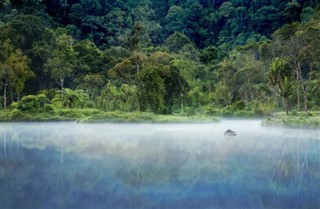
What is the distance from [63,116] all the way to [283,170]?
22.9 metres

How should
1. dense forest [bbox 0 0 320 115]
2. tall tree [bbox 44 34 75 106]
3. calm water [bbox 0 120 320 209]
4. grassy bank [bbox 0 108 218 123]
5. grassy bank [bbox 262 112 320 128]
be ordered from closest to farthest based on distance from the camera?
calm water [bbox 0 120 320 209] < grassy bank [bbox 262 112 320 128] < grassy bank [bbox 0 108 218 123] < dense forest [bbox 0 0 320 115] < tall tree [bbox 44 34 75 106]

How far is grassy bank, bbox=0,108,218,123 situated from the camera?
89.6 feet

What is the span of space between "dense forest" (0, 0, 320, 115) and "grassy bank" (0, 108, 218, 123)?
98 centimetres

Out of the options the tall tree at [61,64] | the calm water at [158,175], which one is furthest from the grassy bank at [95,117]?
the calm water at [158,175]

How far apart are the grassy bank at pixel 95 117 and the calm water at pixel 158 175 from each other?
11.6 m

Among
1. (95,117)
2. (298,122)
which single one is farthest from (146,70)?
(298,122)

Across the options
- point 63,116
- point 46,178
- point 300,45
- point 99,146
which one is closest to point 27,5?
point 63,116

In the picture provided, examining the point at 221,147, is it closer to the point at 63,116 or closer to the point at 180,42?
the point at 63,116

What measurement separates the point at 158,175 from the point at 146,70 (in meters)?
20.8

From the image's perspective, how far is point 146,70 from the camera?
29.7 metres

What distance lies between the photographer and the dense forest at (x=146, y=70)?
30.1 meters

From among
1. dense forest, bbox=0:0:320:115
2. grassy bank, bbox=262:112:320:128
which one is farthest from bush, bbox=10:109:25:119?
grassy bank, bbox=262:112:320:128

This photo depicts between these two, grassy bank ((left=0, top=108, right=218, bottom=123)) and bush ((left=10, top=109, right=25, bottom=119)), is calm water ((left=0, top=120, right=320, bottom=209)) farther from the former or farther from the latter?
bush ((left=10, top=109, right=25, bottom=119))

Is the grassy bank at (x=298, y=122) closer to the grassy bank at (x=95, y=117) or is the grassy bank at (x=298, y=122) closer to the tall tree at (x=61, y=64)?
the grassy bank at (x=95, y=117)
